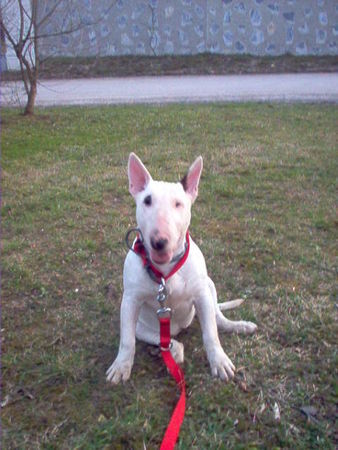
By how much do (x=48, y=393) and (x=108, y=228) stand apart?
2.34 m

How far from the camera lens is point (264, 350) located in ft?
11.0

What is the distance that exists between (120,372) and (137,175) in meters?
1.05

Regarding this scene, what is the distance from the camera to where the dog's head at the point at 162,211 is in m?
2.75

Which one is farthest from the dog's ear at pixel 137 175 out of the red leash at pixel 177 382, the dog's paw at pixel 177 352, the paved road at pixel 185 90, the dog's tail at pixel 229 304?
the paved road at pixel 185 90

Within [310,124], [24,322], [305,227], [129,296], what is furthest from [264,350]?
[310,124]

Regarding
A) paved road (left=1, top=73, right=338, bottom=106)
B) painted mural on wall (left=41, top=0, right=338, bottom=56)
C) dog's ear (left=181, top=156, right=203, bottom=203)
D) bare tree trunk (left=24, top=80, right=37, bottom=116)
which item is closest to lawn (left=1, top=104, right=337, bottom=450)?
dog's ear (left=181, top=156, right=203, bottom=203)

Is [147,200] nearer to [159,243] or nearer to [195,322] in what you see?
[159,243]

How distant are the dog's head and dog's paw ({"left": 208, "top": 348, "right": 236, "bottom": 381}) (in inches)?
23.6

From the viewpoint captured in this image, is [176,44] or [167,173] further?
[176,44]

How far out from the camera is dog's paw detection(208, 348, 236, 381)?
310 centimetres

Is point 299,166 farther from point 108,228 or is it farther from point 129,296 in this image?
point 129,296

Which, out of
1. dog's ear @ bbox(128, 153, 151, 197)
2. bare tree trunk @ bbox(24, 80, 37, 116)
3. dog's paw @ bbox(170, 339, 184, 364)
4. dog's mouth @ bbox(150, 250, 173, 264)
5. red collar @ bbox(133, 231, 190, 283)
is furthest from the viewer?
bare tree trunk @ bbox(24, 80, 37, 116)

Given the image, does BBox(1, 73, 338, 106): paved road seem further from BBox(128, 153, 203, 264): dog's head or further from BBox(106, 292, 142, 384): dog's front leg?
BBox(106, 292, 142, 384): dog's front leg

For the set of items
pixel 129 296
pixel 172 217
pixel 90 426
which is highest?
pixel 172 217
